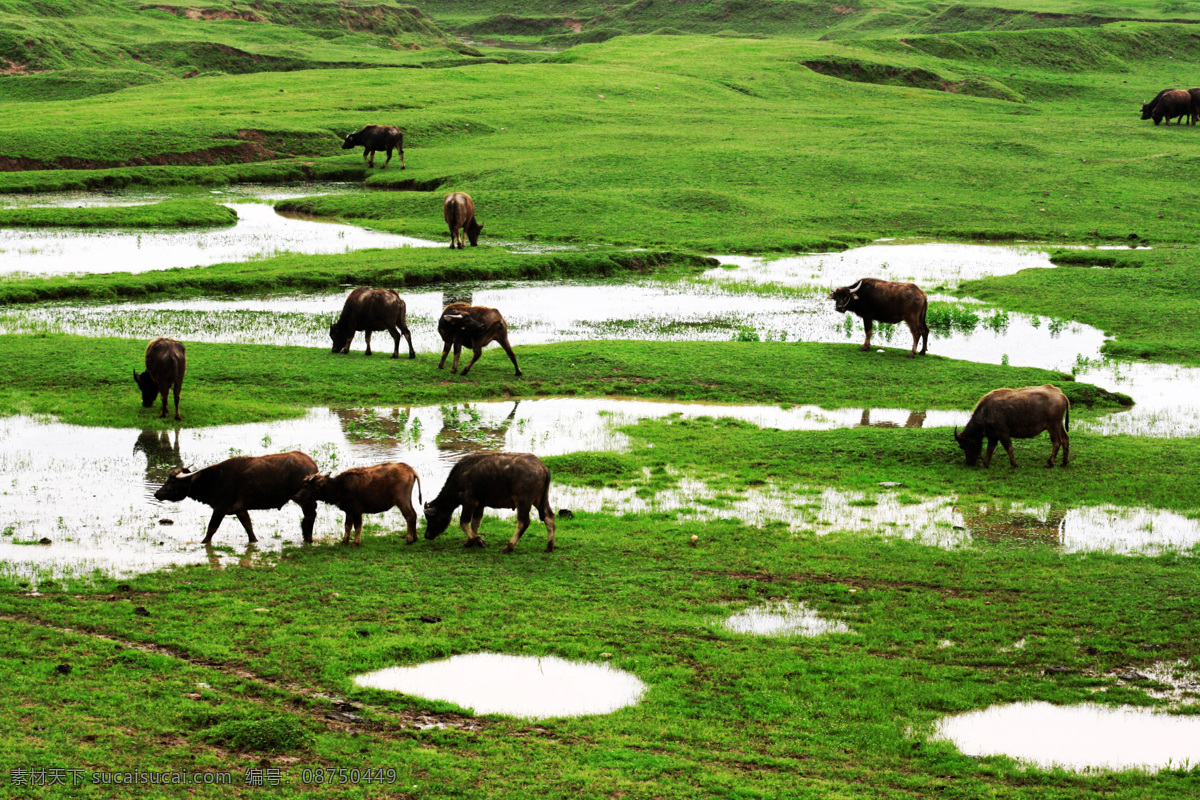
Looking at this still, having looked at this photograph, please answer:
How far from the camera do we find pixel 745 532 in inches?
623

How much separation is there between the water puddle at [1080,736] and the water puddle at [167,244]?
100.0 ft

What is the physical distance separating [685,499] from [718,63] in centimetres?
7892

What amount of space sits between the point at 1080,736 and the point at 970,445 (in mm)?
9262

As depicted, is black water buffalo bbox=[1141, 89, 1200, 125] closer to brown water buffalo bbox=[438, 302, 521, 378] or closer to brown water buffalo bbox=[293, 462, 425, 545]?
brown water buffalo bbox=[438, 302, 521, 378]

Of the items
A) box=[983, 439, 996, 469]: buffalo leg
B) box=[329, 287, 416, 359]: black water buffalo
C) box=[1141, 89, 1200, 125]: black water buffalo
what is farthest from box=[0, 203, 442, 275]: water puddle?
box=[1141, 89, 1200, 125]: black water buffalo

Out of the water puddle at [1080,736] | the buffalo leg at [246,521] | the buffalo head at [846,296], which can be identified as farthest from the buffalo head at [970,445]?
the buffalo leg at [246,521]

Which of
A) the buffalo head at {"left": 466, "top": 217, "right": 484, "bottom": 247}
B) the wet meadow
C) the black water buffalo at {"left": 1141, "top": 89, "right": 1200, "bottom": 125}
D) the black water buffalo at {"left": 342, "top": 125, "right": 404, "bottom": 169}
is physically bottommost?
the wet meadow

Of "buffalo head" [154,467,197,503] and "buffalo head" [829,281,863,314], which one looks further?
"buffalo head" [829,281,863,314]

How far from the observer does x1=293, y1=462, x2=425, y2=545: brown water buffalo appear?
14633mm

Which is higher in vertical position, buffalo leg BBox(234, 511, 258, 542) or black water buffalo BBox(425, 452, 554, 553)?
black water buffalo BBox(425, 452, 554, 553)

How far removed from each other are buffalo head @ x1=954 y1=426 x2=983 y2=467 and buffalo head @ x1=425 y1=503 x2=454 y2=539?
9.19 metres

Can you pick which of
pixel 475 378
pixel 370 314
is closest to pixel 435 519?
pixel 475 378

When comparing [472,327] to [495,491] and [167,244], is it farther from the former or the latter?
[167,244]

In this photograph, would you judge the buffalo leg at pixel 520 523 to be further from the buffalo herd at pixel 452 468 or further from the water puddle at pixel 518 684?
the water puddle at pixel 518 684
